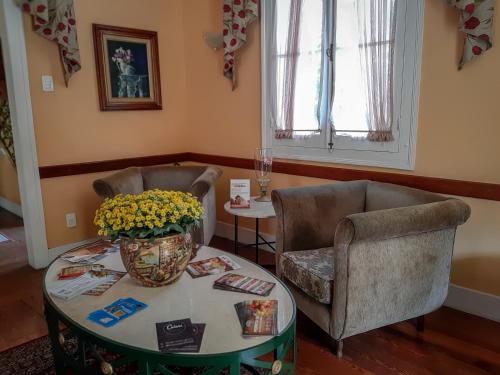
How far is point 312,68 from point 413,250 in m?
1.61

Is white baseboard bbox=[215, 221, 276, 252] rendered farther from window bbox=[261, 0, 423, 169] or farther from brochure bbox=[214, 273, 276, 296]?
brochure bbox=[214, 273, 276, 296]

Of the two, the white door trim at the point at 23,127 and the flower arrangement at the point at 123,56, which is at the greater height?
the flower arrangement at the point at 123,56

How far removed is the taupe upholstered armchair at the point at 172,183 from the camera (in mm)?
2857

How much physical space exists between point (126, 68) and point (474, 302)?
319 cm

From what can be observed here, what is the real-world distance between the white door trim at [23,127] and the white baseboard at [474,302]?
9.79 ft

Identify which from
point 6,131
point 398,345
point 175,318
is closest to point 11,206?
point 6,131

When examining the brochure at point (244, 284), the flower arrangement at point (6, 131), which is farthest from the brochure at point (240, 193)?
the flower arrangement at point (6, 131)

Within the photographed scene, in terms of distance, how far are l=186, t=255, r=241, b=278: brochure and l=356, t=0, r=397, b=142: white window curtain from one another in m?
1.38

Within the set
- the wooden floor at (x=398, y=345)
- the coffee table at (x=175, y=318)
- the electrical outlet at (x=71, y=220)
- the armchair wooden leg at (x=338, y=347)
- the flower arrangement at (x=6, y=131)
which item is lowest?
the wooden floor at (x=398, y=345)

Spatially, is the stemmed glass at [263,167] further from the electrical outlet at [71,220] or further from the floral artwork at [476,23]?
the electrical outlet at [71,220]

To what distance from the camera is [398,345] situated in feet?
6.97

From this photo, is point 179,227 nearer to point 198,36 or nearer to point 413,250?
point 413,250

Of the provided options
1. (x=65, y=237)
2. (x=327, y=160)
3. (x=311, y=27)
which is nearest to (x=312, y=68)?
(x=311, y=27)

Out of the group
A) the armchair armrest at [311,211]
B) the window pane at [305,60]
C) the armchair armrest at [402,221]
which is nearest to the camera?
the armchair armrest at [402,221]
